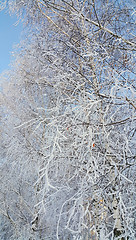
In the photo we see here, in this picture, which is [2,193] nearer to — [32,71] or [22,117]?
[22,117]

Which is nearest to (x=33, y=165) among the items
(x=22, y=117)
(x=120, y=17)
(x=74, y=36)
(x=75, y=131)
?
(x=22, y=117)

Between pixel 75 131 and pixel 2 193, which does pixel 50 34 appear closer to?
pixel 75 131

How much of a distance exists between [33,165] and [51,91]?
2145 mm

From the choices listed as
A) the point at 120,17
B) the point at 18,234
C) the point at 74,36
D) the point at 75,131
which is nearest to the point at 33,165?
the point at 18,234

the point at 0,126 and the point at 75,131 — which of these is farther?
the point at 0,126

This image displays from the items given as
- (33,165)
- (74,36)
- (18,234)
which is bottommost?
(18,234)

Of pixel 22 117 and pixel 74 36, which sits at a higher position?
pixel 74 36

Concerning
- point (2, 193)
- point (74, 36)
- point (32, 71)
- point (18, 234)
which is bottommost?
point (18, 234)

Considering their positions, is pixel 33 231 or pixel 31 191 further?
pixel 31 191

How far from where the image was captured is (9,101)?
5535 mm

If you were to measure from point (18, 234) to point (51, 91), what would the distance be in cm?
351

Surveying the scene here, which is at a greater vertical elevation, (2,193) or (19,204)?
(2,193)

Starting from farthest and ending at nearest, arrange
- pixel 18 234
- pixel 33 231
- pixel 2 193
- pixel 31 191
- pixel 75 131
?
pixel 31 191 → pixel 2 193 → pixel 18 234 → pixel 33 231 → pixel 75 131

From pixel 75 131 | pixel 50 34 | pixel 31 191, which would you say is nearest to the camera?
pixel 75 131
